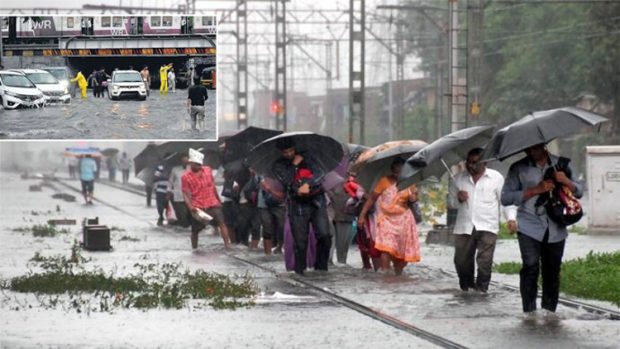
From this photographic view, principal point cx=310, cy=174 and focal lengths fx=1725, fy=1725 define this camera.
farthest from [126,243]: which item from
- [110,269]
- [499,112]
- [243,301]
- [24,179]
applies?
[24,179]

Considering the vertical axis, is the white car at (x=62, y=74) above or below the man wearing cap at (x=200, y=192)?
above

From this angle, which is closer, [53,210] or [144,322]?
[144,322]

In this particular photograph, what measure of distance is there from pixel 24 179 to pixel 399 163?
69307mm

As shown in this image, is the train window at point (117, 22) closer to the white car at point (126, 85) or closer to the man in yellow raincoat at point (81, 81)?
the white car at point (126, 85)

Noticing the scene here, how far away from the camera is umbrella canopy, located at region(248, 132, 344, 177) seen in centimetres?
2102

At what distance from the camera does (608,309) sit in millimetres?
15938

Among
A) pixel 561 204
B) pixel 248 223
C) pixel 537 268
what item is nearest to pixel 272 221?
pixel 248 223

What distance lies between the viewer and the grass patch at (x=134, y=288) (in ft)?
54.4

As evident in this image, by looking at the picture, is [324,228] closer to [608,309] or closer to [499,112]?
[608,309]

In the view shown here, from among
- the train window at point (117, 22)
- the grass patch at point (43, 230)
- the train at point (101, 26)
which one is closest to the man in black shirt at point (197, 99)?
the train at point (101, 26)

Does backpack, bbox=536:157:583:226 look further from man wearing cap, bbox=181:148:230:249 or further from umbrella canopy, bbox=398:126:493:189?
man wearing cap, bbox=181:148:230:249

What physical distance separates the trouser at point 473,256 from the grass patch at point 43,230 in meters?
15.1

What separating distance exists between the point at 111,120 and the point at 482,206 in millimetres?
3977

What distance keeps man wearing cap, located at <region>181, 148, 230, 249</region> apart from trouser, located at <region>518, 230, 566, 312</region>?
11.5 meters
